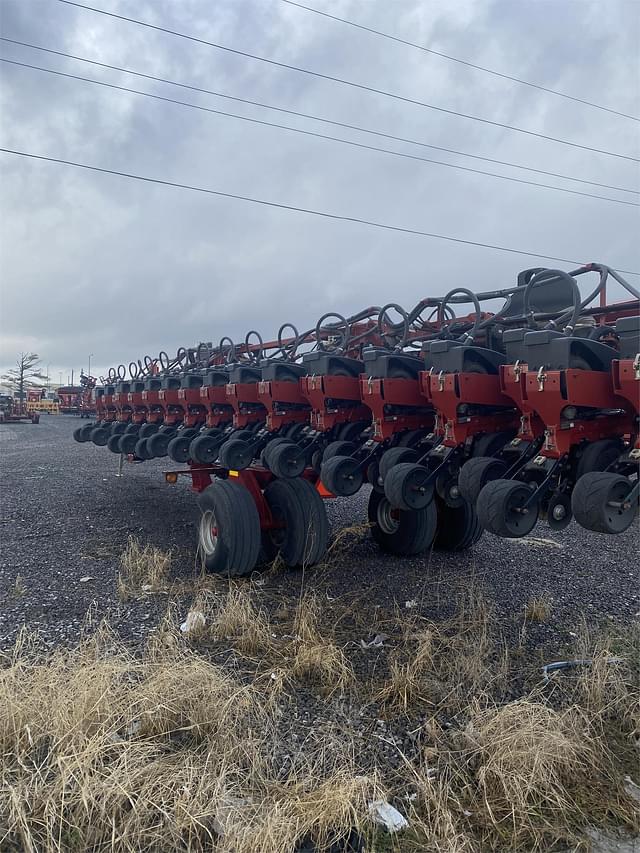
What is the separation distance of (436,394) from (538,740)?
6.48 feet

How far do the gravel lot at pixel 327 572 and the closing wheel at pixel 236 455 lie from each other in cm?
104

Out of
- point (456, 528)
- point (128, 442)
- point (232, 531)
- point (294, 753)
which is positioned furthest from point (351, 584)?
point (128, 442)

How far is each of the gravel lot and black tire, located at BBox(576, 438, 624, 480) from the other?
1490 millimetres

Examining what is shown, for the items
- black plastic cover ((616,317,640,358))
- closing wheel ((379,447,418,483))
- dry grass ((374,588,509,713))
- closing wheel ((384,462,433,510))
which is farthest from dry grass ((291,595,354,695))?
black plastic cover ((616,317,640,358))

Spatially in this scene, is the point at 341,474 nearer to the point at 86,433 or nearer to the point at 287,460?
the point at 287,460

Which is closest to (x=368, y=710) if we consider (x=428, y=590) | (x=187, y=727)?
(x=187, y=727)

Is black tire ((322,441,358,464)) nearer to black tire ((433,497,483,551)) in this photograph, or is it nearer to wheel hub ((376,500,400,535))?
wheel hub ((376,500,400,535))

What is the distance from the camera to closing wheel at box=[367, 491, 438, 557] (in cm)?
615

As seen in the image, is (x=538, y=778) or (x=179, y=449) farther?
(x=179, y=449)

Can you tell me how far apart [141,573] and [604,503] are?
386 cm

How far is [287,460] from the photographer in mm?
5344

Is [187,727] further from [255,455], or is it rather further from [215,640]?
[255,455]

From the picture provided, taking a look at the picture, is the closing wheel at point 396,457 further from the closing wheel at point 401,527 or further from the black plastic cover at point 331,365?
the closing wheel at point 401,527

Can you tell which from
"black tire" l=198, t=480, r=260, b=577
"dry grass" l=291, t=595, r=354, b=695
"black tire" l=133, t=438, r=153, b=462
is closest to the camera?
"dry grass" l=291, t=595, r=354, b=695
